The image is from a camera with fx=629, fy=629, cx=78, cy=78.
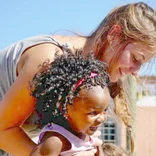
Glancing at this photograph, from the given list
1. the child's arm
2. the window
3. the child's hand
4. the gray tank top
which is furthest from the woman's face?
the window

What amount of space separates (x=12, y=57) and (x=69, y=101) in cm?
59

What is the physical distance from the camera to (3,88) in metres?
3.47

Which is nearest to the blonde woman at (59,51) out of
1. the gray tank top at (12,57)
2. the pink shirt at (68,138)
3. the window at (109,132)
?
the gray tank top at (12,57)

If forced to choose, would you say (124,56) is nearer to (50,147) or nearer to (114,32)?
(114,32)

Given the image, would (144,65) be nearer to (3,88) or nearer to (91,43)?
(91,43)

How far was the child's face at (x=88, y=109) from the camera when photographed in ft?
9.25

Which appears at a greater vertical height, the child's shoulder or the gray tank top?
the gray tank top

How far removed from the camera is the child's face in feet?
9.25

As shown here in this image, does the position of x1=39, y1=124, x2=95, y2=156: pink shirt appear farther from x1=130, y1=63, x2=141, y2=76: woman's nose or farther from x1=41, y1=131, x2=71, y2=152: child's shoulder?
x1=130, y1=63, x2=141, y2=76: woman's nose

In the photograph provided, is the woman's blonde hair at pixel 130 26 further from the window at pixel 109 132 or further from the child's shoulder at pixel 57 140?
the window at pixel 109 132

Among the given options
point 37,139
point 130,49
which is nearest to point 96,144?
point 37,139

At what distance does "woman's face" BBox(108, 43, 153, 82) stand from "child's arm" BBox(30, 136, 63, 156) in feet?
1.66

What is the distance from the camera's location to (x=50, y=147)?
2.82 meters

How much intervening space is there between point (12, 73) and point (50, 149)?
65cm
